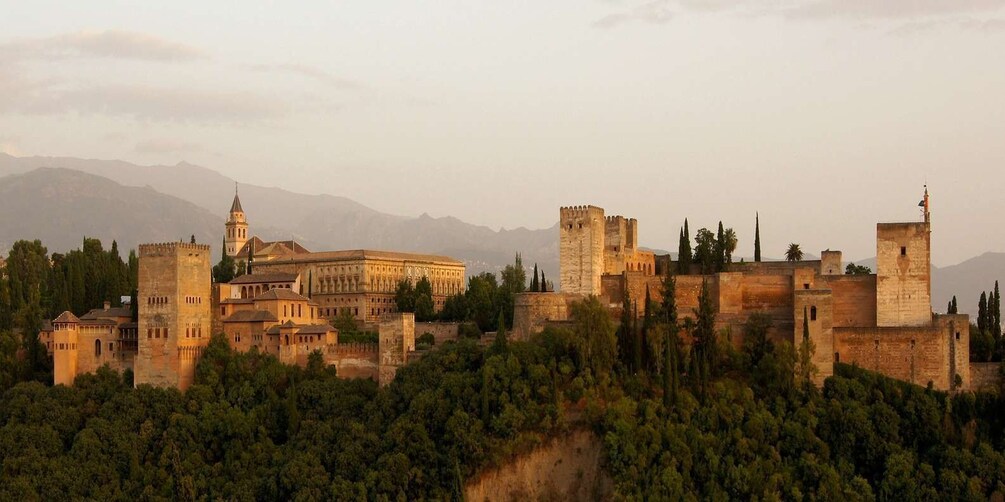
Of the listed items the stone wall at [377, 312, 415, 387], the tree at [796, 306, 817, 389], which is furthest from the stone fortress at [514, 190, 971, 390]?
the stone wall at [377, 312, 415, 387]

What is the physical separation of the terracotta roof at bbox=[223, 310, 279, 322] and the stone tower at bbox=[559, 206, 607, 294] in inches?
459

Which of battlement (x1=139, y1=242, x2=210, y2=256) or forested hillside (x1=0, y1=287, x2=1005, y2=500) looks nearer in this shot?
forested hillside (x1=0, y1=287, x2=1005, y2=500)

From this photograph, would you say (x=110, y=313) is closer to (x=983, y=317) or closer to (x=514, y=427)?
(x=514, y=427)

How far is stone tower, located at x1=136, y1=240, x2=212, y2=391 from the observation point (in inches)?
2077

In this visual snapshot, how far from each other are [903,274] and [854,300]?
189 centimetres

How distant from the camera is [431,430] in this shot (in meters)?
46.7

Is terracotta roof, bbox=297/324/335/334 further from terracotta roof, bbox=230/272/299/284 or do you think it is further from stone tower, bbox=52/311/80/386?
terracotta roof, bbox=230/272/299/284

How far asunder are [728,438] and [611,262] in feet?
41.7

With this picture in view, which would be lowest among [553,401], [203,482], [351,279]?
[203,482]

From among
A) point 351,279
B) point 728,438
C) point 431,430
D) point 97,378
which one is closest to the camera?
point 728,438

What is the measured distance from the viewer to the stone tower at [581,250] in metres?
53.0

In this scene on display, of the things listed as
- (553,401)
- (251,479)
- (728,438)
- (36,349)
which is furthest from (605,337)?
(36,349)

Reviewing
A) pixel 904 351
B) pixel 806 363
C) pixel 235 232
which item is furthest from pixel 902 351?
pixel 235 232

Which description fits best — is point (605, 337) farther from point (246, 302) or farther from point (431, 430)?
point (246, 302)
